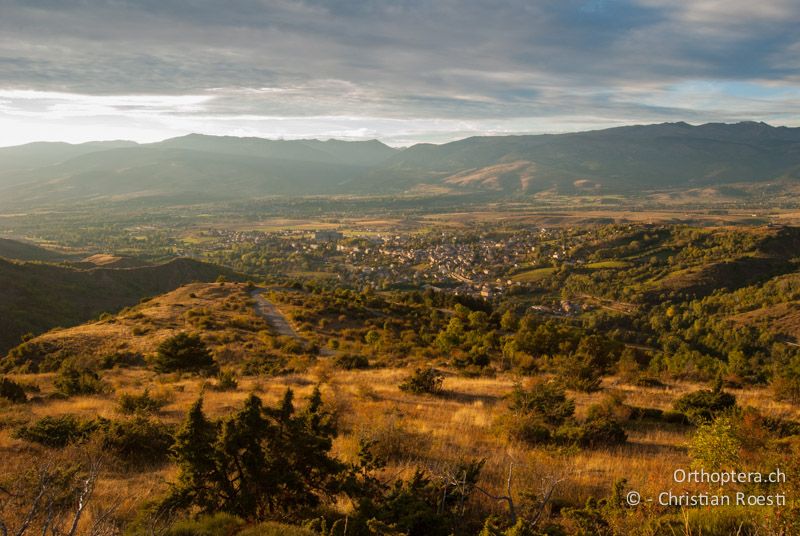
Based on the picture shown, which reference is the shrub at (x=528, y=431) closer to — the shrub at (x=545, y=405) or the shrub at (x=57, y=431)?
the shrub at (x=545, y=405)

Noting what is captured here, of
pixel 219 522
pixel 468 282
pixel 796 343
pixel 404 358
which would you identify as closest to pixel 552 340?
pixel 404 358

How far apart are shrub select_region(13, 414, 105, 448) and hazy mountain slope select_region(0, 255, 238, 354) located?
41488 millimetres

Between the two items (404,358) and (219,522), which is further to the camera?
(404,358)

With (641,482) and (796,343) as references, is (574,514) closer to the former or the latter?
(641,482)

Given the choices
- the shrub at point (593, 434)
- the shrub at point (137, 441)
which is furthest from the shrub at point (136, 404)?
the shrub at point (593, 434)

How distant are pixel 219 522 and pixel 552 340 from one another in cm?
2460

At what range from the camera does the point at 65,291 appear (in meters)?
58.4

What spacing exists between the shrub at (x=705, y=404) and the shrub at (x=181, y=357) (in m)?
18.3

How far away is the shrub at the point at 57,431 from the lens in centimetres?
865

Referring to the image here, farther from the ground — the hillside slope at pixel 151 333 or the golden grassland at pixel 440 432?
the golden grassland at pixel 440 432

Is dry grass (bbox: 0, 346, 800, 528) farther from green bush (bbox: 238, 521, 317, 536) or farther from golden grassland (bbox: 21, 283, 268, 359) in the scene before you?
golden grassland (bbox: 21, 283, 268, 359)

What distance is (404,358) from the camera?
24344 millimetres

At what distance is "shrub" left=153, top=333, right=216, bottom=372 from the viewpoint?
20094mm

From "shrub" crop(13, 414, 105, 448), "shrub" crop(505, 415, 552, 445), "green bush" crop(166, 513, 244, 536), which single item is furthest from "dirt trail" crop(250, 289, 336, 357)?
A: "green bush" crop(166, 513, 244, 536)
